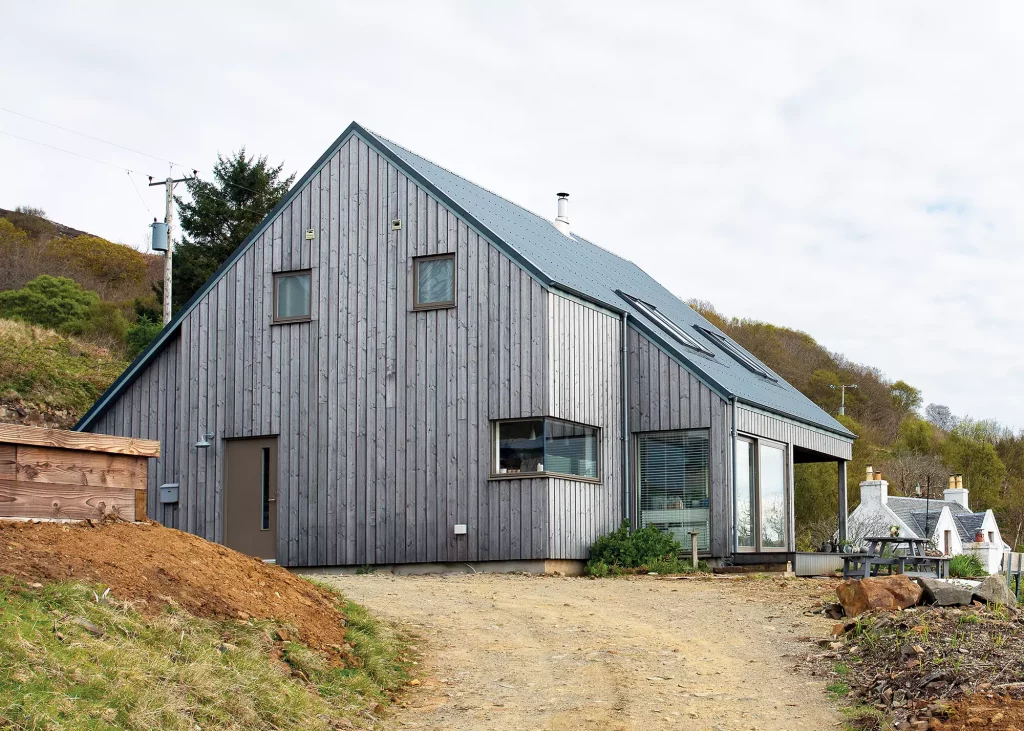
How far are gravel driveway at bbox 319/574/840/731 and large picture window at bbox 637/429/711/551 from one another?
12.1ft

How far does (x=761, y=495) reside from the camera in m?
19.8

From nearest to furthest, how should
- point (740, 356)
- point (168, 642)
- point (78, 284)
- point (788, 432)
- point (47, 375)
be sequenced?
point (168, 642), point (788, 432), point (740, 356), point (47, 375), point (78, 284)

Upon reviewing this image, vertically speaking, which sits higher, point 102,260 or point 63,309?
point 102,260

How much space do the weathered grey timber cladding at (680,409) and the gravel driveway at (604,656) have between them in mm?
3540

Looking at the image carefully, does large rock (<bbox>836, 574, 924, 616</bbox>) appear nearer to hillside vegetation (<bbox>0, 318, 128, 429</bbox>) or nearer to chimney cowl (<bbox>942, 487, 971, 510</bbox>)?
hillside vegetation (<bbox>0, 318, 128, 429</bbox>)

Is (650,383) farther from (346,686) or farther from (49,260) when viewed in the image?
(49,260)

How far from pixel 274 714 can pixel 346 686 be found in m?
1.19

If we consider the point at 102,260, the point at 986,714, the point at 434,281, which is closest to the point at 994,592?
the point at 986,714

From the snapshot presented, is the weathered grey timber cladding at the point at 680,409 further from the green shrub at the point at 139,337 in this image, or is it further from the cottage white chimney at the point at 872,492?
the cottage white chimney at the point at 872,492

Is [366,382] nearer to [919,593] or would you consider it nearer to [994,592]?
[919,593]

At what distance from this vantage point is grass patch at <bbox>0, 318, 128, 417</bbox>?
2844 centimetres

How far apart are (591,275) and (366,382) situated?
15.9ft

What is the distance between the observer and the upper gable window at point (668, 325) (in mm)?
20891

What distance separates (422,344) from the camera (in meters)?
18.6
